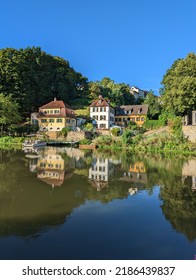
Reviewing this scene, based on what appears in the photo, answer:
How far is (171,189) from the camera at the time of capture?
1456 cm

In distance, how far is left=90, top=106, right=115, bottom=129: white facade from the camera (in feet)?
209

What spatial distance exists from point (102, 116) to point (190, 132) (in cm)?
2644

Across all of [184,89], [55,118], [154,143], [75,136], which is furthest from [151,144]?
[55,118]

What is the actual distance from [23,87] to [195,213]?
61.8 meters

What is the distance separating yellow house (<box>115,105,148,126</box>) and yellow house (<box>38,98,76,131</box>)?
45.0 feet

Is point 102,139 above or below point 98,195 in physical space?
above

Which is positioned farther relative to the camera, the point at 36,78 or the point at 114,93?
the point at 114,93

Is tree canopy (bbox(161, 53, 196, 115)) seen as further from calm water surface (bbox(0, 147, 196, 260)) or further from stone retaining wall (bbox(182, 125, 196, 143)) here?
calm water surface (bbox(0, 147, 196, 260))

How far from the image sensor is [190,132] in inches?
1666

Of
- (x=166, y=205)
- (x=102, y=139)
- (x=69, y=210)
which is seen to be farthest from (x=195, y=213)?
(x=102, y=139)

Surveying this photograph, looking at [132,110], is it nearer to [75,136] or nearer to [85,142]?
[75,136]

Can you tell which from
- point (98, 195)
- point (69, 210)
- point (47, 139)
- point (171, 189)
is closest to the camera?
point (69, 210)

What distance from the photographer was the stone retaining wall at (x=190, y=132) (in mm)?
41875
